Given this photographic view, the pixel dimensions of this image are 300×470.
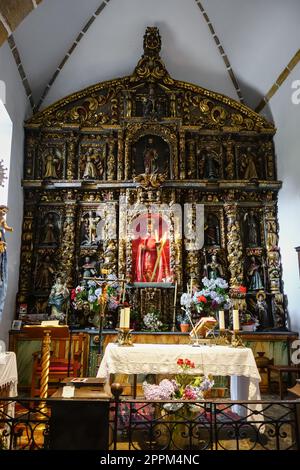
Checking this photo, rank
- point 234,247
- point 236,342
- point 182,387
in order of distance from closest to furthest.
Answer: point 182,387
point 236,342
point 234,247

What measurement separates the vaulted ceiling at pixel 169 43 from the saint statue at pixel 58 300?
549 cm

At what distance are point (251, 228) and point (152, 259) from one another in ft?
9.36

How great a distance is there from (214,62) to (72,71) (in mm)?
4032

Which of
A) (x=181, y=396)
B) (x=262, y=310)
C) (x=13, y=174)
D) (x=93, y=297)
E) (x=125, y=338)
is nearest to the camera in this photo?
(x=181, y=396)

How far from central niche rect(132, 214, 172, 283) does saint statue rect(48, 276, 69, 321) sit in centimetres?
182

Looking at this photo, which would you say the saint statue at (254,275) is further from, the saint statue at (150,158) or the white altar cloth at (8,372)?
the white altar cloth at (8,372)

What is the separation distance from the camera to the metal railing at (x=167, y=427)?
10.6ft

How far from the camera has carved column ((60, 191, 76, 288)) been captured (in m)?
9.80

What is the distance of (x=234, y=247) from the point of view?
10133 mm

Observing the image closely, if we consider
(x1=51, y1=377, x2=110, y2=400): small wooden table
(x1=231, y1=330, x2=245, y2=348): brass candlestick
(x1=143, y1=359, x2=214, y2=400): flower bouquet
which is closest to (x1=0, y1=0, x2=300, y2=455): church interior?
(x1=231, y1=330, x2=245, y2=348): brass candlestick

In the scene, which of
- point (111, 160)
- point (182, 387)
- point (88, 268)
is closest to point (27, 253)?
point (88, 268)

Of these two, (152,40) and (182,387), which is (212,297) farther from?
(152,40)

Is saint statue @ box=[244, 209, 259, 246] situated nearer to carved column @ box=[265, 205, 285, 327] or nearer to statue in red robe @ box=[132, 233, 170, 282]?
carved column @ box=[265, 205, 285, 327]
